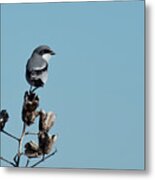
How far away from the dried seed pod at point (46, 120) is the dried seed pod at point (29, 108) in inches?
1.1

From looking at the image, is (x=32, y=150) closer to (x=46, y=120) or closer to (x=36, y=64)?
(x=46, y=120)

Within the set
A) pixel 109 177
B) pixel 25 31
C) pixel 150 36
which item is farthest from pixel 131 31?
pixel 109 177

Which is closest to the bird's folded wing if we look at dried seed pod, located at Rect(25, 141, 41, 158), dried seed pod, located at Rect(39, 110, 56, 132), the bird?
the bird

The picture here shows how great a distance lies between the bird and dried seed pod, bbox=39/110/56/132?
0.10 m

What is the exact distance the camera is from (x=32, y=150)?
1939 millimetres

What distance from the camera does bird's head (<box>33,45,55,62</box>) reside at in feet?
6.30

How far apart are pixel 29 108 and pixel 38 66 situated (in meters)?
0.15

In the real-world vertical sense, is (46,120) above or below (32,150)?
above

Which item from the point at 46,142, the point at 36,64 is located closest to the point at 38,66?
the point at 36,64

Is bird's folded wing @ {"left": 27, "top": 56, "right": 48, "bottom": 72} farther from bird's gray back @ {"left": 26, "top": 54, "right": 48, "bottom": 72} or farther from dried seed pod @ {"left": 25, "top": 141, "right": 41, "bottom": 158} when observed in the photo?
dried seed pod @ {"left": 25, "top": 141, "right": 41, "bottom": 158}

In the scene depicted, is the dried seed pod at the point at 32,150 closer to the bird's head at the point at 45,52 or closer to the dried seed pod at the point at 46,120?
the dried seed pod at the point at 46,120

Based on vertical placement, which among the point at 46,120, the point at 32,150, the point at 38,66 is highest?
the point at 38,66

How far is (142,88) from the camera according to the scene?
1.86 metres

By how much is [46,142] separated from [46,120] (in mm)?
77
